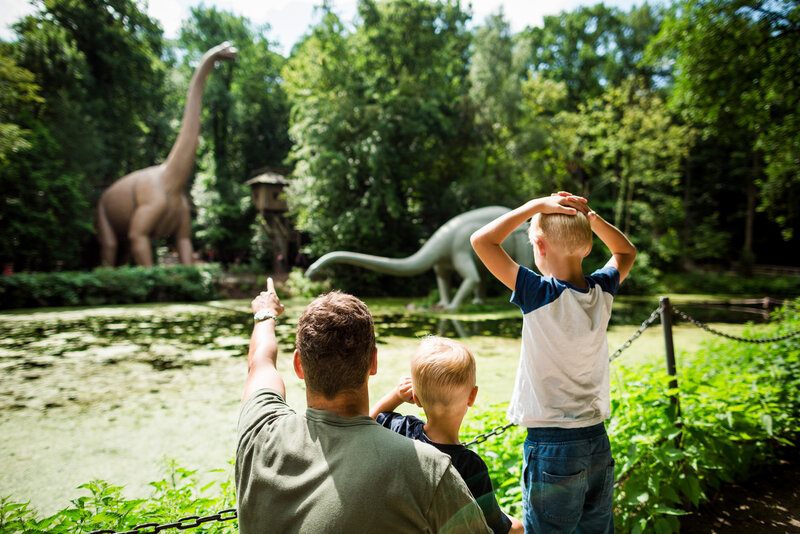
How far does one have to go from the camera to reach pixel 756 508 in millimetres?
2223

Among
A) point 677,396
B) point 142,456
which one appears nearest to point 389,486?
point 677,396

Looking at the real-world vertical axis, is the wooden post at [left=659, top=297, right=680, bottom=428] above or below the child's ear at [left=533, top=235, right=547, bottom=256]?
below

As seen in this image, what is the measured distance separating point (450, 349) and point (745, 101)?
9169 millimetres

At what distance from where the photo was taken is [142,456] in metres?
3.02

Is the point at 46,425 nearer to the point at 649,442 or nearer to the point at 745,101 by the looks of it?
the point at 649,442

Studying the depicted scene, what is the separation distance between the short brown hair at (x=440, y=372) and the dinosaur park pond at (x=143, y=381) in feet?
2.73

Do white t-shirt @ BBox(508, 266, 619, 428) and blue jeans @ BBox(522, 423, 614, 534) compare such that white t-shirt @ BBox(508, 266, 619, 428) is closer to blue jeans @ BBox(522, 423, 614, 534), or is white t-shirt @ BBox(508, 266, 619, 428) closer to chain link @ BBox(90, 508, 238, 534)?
blue jeans @ BBox(522, 423, 614, 534)

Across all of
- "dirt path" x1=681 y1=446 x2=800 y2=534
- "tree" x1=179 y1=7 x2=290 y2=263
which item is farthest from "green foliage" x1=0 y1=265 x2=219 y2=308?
"dirt path" x1=681 y1=446 x2=800 y2=534

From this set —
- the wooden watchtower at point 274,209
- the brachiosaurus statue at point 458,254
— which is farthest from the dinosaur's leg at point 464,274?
the wooden watchtower at point 274,209

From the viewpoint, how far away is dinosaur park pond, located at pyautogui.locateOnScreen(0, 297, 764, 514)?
9.42 feet

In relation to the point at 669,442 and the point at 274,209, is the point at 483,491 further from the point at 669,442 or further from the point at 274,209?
the point at 274,209

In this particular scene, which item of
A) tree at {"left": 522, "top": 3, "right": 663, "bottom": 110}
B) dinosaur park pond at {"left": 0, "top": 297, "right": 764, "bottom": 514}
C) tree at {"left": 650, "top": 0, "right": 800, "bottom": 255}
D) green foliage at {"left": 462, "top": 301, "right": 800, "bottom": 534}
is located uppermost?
tree at {"left": 522, "top": 3, "right": 663, "bottom": 110}

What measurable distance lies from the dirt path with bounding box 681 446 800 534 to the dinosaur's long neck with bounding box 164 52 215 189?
43.9 feet

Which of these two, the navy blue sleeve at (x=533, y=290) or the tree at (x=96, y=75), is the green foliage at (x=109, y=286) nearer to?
the tree at (x=96, y=75)
